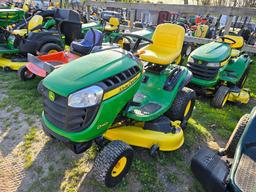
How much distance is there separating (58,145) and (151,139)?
3.85 feet

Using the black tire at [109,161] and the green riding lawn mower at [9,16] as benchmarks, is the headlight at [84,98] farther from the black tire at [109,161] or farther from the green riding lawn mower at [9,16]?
the green riding lawn mower at [9,16]

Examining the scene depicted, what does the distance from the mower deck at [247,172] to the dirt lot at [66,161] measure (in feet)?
1.82

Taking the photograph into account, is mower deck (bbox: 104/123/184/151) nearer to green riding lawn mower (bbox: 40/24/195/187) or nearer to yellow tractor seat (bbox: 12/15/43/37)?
green riding lawn mower (bbox: 40/24/195/187)

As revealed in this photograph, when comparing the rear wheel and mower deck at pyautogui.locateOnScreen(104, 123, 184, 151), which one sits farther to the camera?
the rear wheel

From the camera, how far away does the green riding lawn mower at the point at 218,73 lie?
158 inches

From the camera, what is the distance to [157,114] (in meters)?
2.57

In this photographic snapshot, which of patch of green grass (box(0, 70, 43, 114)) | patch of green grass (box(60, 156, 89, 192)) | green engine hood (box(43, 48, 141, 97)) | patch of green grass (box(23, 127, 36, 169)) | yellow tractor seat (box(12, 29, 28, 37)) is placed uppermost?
green engine hood (box(43, 48, 141, 97))

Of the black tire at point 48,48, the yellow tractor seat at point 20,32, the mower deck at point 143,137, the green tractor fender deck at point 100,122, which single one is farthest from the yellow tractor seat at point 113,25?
the green tractor fender deck at point 100,122

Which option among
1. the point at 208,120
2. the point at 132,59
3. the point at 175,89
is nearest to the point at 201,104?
the point at 208,120

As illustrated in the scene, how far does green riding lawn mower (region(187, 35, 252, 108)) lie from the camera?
400cm

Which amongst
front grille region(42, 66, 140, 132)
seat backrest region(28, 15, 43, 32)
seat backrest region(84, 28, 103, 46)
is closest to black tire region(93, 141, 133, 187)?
front grille region(42, 66, 140, 132)

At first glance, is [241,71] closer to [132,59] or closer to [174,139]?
[174,139]

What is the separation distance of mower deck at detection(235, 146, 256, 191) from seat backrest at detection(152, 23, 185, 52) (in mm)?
1725

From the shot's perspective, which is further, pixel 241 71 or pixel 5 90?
pixel 241 71
